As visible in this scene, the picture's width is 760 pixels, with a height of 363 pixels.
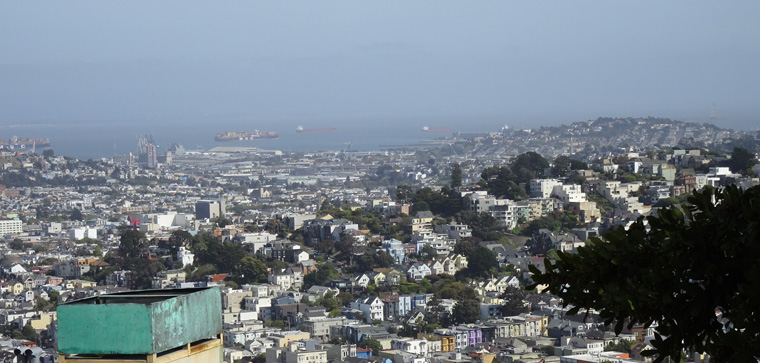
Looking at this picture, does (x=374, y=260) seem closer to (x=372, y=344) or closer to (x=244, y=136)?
(x=372, y=344)

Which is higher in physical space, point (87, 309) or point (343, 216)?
point (87, 309)

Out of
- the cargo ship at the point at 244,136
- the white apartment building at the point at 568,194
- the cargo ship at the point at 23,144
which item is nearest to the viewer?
the white apartment building at the point at 568,194

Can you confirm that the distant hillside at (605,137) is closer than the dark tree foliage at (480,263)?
No

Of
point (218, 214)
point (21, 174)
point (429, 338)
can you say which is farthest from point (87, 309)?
point (21, 174)

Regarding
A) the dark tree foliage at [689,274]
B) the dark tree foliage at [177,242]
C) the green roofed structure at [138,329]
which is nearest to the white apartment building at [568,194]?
the dark tree foliage at [177,242]

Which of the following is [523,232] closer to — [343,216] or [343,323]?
[343,216]

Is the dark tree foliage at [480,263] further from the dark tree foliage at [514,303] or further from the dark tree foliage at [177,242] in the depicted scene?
the dark tree foliage at [177,242]

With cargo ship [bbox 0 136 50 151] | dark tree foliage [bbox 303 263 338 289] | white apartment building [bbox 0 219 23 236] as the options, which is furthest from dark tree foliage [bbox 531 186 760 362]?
cargo ship [bbox 0 136 50 151]
